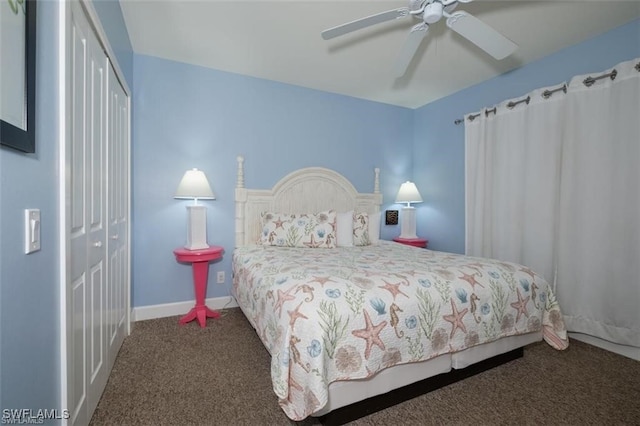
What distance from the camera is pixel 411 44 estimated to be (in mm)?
1887

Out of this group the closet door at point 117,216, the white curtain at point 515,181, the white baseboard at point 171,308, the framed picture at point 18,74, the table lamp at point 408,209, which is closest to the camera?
the framed picture at point 18,74

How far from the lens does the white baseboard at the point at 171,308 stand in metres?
2.58

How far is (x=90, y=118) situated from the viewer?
52.4 inches

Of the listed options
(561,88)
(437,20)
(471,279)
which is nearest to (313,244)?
(471,279)

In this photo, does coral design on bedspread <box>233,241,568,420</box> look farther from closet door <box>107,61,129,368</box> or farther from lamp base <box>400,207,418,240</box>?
lamp base <box>400,207,418,240</box>

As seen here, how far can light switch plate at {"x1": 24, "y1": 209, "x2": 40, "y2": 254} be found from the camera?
792mm

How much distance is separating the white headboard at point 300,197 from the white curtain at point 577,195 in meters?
1.44

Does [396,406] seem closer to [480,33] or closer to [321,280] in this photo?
[321,280]

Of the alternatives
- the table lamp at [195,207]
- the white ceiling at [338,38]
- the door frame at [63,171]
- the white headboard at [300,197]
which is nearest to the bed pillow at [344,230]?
the white headboard at [300,197]

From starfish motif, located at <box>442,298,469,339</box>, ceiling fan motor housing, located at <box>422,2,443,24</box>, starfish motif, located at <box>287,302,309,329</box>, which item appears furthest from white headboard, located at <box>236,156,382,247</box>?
starfish motif, located at <box>442,298,469,339</box>

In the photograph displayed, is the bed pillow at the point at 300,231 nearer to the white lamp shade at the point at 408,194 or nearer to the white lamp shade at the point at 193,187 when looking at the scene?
the white lamp shade at the point at 193,187

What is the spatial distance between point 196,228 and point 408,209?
8.39 ft

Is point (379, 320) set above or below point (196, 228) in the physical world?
below

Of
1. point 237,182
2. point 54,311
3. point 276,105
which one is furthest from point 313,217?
point 54,311
